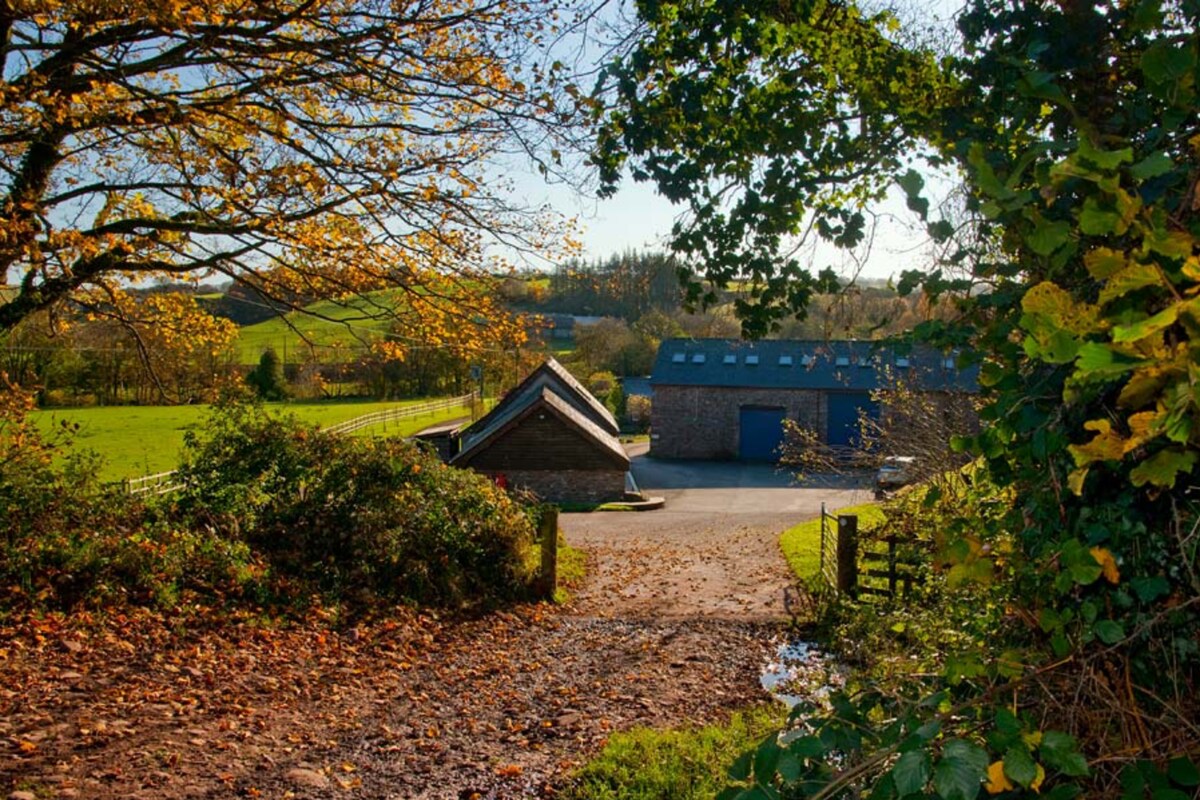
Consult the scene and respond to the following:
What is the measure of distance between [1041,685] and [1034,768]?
49 cm

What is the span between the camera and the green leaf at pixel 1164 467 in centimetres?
158

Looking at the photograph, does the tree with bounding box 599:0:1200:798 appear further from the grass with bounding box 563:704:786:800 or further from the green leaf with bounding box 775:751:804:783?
the grass with bounding box 563:704:786:800

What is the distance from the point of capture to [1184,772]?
5.58ft

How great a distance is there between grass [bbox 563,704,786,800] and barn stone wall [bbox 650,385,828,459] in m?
36.9

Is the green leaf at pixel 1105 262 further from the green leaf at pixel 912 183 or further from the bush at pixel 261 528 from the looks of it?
the bush at pixel 261 528

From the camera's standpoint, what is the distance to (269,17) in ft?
27.4

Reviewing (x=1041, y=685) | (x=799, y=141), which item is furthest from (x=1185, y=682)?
(x=799, y=141)

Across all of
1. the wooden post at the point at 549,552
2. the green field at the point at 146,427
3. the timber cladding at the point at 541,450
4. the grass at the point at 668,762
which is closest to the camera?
the grass at the point at 668,762

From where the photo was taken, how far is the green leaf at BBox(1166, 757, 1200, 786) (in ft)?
5.56

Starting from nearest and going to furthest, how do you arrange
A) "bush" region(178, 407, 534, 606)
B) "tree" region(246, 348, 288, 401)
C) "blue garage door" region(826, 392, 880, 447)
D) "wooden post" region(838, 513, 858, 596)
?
"bush" region(178, 407, 534, 606)
"wooden post" region(838, 513, 858, 596)
"blue garage door" region(826, 392, 880, 447)
"tree" region(246, 348, 288, 401)

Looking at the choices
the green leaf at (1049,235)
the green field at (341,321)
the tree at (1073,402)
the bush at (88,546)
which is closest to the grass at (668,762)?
the tree at (1073,402)

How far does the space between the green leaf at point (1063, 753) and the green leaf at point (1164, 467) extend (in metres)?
0.55

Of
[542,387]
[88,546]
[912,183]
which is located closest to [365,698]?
[88,546]

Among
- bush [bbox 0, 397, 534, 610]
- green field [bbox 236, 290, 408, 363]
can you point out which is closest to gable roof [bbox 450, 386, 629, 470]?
green field [bbox 236, 290, 408, 363]
